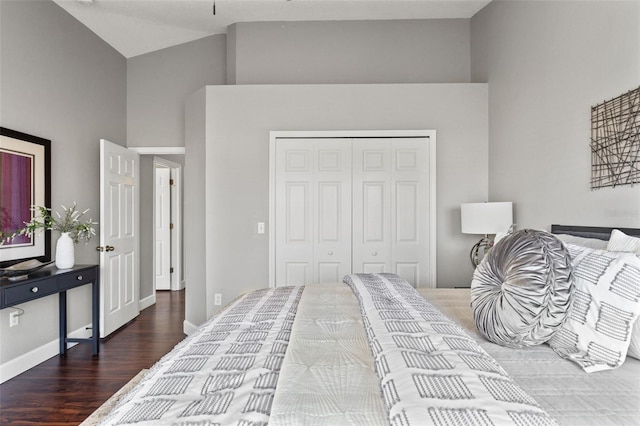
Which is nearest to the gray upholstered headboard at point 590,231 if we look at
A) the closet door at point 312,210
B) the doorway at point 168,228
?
the closet door at point 312,210

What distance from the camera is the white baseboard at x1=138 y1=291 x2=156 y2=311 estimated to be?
474 centimetres

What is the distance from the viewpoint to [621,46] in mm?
1937

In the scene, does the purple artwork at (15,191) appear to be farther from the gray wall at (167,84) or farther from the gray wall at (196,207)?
the gray wall at (167,84)

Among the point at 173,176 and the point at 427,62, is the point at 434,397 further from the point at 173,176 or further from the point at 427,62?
the point at 173,176

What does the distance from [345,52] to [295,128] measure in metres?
1.07

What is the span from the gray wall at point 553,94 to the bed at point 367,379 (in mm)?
1161

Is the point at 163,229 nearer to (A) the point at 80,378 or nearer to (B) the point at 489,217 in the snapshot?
(A) the point at 80,378

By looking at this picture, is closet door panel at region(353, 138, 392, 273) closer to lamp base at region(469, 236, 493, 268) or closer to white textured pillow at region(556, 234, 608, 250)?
lamp base at region(469, 236, 493, 268)

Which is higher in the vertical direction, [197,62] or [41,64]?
[197,62]

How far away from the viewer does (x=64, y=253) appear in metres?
3.10

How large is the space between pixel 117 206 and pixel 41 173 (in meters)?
0.91

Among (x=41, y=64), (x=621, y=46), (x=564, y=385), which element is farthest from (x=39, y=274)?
(x=621, y=46)

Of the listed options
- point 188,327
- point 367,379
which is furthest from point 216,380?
point 188,327

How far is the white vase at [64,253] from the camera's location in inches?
122
